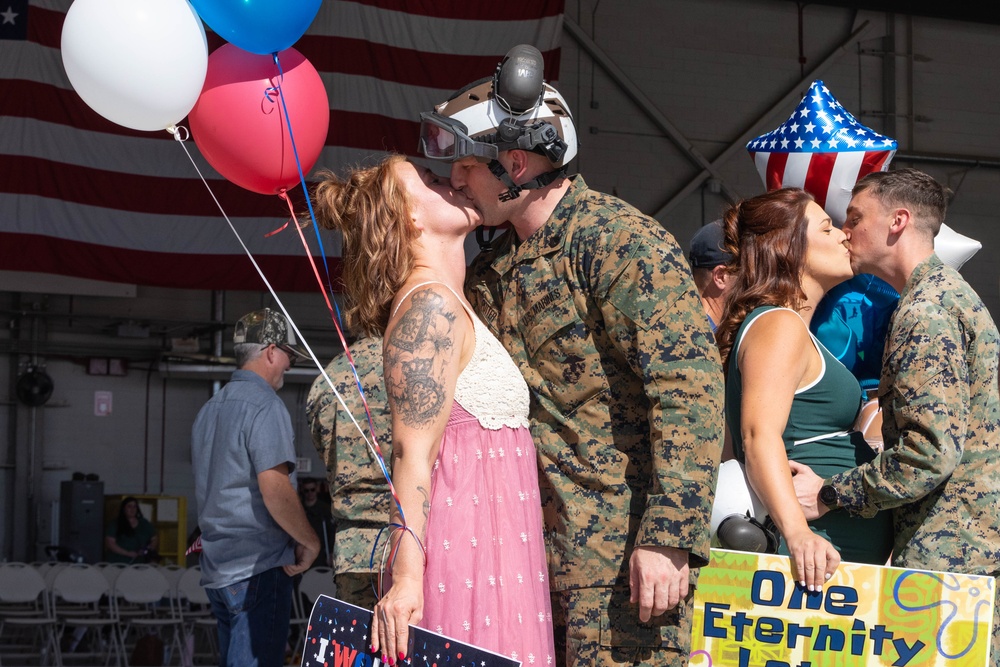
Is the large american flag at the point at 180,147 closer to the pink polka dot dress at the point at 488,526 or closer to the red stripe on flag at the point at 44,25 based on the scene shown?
the red stripe on flag at the point at 44,25

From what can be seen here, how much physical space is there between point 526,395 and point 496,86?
61cm

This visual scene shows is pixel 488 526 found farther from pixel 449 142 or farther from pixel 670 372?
pixel 449 142

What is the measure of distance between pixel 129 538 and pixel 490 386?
10.0 m

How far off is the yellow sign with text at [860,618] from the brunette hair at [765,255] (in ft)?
2.03

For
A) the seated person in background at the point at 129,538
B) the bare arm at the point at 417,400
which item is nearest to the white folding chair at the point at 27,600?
the seated person in background at the point at 129,538

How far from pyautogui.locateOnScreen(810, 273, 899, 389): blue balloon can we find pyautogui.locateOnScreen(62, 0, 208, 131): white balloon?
1.84 m

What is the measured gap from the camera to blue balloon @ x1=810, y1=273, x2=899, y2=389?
313 centimetres

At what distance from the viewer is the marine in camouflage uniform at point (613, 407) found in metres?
2.04

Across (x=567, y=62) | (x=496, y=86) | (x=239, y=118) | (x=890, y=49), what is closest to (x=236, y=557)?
(x=239, y=118)

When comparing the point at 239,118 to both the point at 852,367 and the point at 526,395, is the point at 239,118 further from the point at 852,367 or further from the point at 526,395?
the point at 852,367

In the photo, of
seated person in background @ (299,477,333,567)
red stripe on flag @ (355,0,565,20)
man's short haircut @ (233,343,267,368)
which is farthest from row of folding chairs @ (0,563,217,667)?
red stripe on flag @ (355,0,565,20)

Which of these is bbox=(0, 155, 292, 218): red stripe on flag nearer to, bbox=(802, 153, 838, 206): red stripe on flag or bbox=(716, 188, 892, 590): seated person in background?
bbox=(802, 153, 838, 206): red stripe on flag

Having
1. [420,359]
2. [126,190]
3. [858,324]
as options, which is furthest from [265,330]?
[126,190]

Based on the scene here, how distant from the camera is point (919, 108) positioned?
1295 cm
